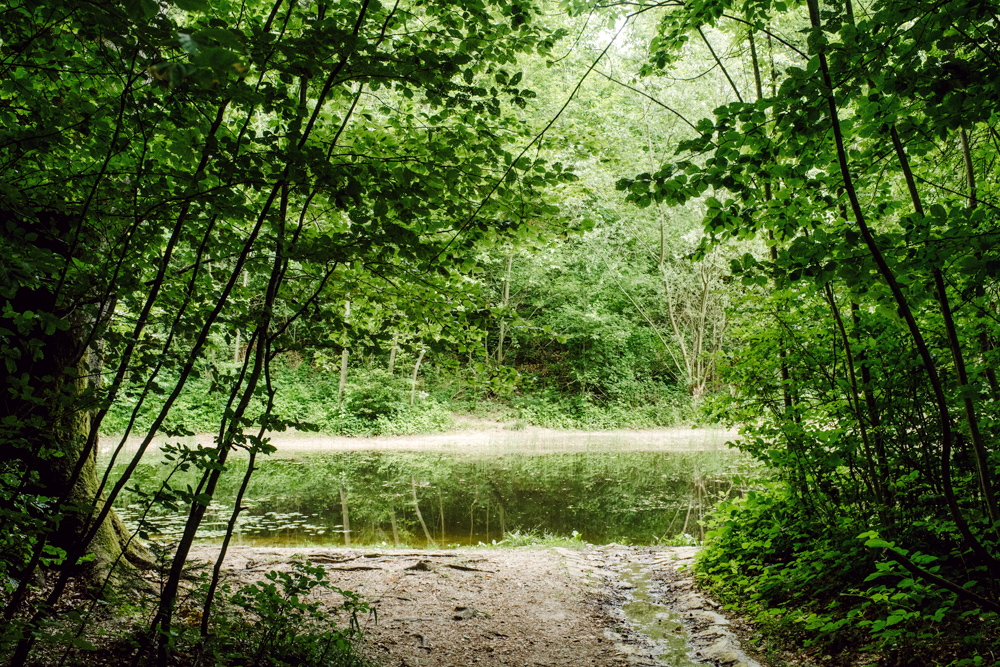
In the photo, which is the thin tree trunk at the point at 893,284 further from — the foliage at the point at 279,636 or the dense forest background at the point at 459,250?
the foliage at the point at 279,636

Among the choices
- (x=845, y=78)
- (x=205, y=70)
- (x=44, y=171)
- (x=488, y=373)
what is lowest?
(x=488, y=373)

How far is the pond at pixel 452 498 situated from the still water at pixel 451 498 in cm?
2

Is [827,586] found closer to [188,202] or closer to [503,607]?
[503,607]

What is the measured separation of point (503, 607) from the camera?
4812mm

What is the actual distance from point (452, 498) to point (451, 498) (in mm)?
21

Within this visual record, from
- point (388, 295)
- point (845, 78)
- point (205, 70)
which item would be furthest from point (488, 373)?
point (205, 70)

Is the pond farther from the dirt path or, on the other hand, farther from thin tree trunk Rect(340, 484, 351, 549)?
the dirt path

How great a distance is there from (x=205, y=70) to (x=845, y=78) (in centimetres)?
219

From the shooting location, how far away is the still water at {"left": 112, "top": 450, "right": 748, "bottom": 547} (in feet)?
28.9

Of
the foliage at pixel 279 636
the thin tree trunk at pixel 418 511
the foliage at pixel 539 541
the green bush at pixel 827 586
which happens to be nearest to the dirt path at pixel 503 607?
the green bush at pixel 827 586

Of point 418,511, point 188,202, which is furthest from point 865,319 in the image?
point 418,511

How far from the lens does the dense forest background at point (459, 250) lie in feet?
6.68

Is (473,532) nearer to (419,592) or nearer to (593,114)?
(419,592)

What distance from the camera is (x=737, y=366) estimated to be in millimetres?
4762
